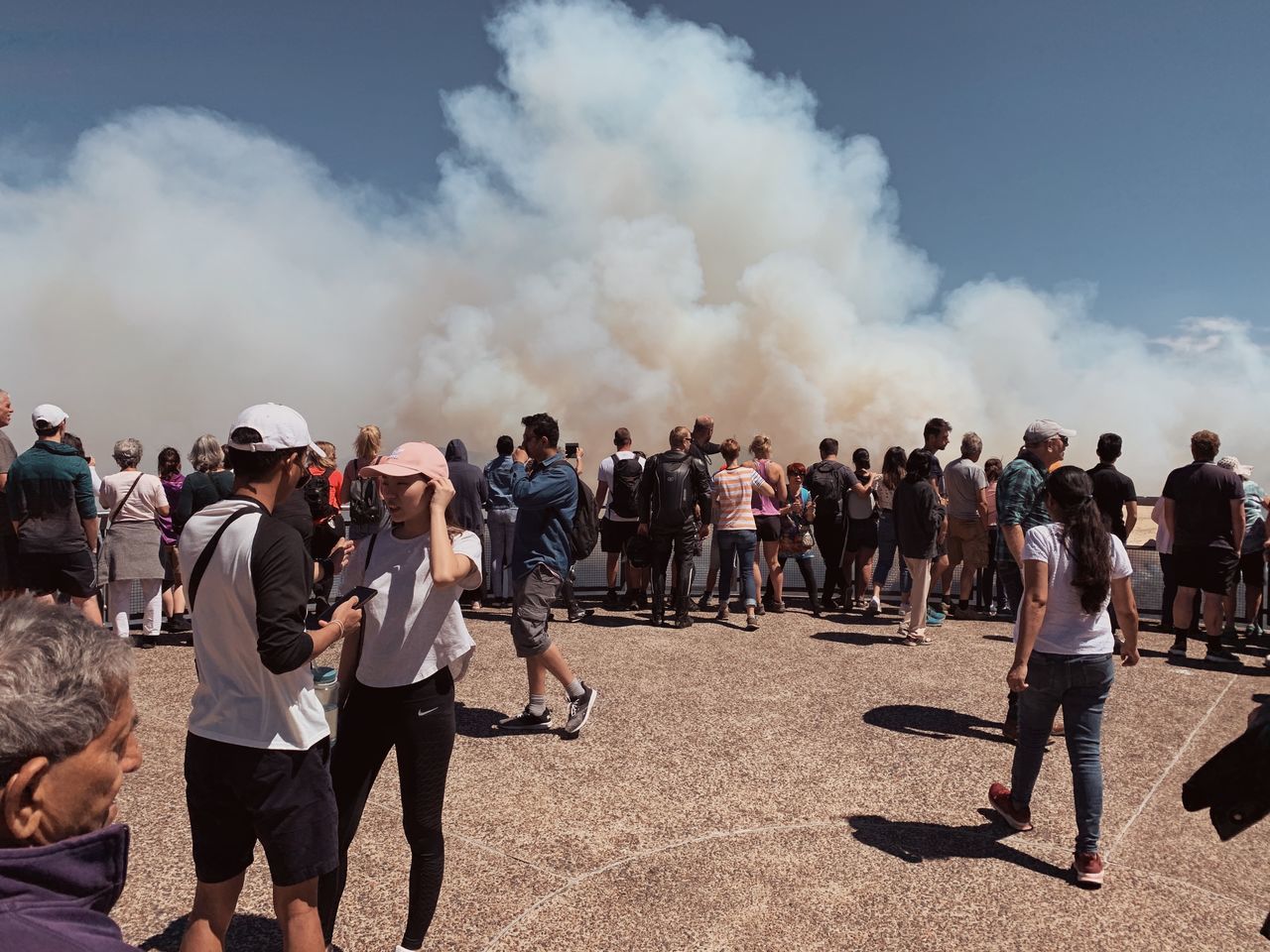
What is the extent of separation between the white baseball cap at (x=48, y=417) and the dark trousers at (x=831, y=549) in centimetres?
593

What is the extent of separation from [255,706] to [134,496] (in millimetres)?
4959

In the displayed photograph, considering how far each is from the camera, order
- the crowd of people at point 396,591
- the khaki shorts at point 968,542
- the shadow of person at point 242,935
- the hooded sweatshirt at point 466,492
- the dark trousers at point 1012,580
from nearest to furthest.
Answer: the crowd of people at point 396,591 → the shadow of person at point 242,935 → the dark trousers at point 1012,580 → the hooded sweatshirt at point 466,492 → the khaki shorts at point 968,542

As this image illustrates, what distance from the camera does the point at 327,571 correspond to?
4668mm

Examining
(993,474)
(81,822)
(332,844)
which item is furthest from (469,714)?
(993,474)

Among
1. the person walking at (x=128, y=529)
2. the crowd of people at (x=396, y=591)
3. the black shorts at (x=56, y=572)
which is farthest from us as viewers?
the person walking at (x=128, y=529)

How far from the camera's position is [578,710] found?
4.54 meters

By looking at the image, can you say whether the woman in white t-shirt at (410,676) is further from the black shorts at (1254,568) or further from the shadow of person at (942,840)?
the black shorts at (1254,568)

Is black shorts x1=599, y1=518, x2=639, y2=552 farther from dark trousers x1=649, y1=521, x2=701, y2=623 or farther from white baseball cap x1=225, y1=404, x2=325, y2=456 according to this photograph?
white baseball cap x1=225, y1=404, x2=325, y2=456

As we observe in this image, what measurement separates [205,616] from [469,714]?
3132 millimetres

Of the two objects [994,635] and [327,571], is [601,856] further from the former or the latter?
[994,635]

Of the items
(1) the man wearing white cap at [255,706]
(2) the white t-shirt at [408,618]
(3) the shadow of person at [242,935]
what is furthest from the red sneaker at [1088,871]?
(3) the shadow of person at [242,935]

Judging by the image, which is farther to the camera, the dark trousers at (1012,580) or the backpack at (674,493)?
the backpack at (674,493)

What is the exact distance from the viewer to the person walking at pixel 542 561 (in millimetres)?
4453

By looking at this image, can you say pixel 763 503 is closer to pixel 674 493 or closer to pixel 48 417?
pixel 674 493
